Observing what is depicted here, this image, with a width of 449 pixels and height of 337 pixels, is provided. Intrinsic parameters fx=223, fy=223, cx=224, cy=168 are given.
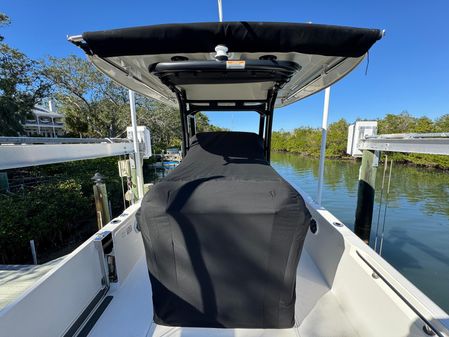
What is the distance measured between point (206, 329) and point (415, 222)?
8910 mm

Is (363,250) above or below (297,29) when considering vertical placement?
below

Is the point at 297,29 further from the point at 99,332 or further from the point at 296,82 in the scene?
the point at 99,332

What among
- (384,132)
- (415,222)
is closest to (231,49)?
(415,222)

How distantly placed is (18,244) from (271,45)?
25.3 feet

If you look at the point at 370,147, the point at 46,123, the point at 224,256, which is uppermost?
the point at 46,123

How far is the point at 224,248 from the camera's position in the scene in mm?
1259

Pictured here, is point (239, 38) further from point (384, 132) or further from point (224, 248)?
point (384, 132)

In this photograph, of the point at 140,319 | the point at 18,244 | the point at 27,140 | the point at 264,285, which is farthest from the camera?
the point at 18,244

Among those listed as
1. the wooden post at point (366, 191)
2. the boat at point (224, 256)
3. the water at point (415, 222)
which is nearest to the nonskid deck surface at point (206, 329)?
the boat at point (224, 256)

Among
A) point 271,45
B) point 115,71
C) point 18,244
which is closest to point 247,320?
point 271,45

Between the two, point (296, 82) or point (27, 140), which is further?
point (296, 82)

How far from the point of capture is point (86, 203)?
793 centimetres

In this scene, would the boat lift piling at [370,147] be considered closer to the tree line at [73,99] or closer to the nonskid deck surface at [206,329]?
the nonskid deck surface at [206,329]

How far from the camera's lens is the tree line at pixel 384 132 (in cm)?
1648
